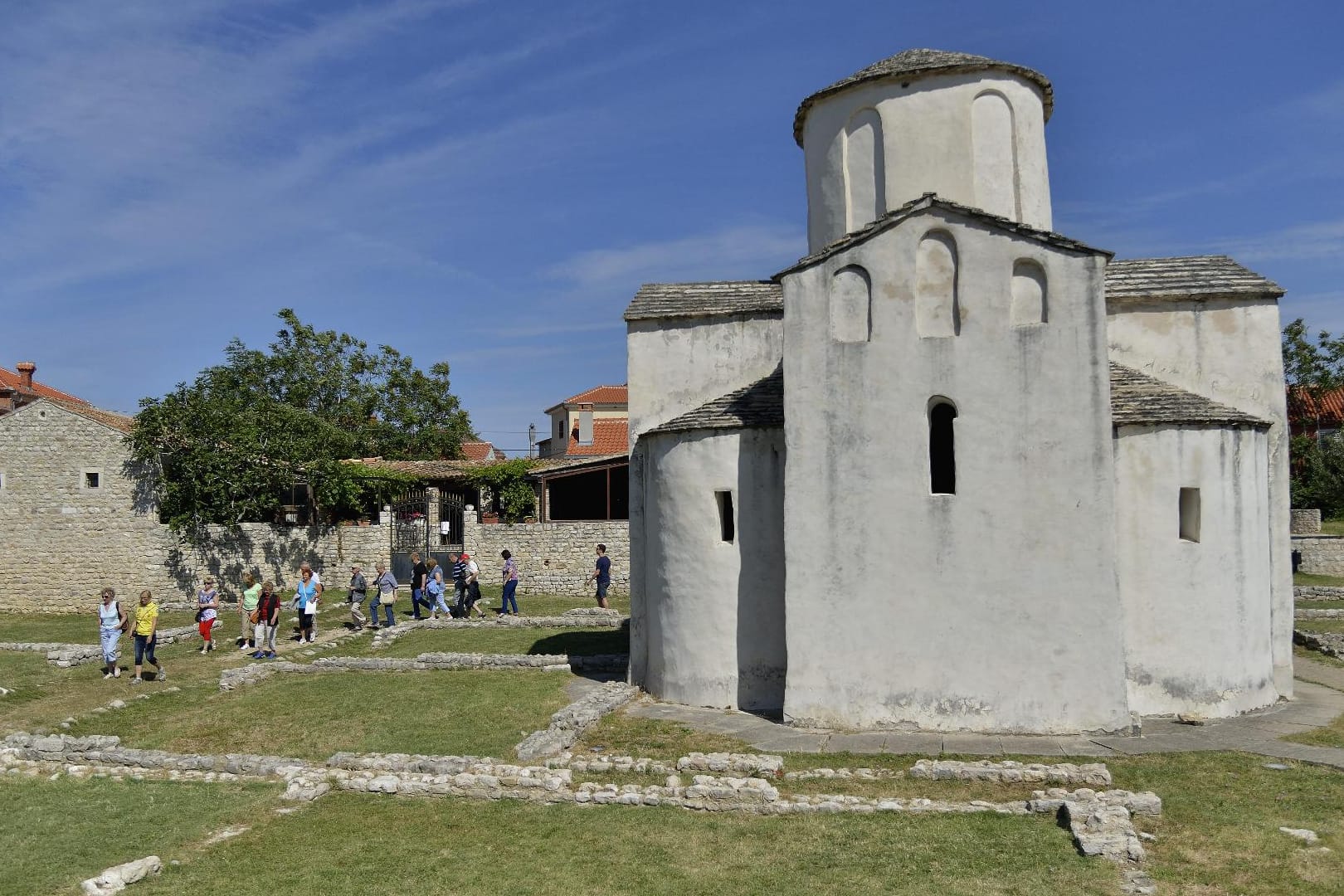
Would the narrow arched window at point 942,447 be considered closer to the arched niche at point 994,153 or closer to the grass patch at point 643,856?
the arched niche at point 994,153

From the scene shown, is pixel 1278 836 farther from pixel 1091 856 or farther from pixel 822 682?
pixel 822 682

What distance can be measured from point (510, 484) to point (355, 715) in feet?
67.9

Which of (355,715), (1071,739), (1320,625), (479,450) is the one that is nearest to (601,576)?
(355,715)

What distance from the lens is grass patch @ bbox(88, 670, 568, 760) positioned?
494 inches

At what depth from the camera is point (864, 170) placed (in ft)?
51.4

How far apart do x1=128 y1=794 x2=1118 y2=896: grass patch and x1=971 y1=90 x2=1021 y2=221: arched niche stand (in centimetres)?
941

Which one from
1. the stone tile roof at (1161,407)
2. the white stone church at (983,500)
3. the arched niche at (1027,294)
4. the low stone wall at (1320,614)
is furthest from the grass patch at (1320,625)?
the arched niche at (1027,294)

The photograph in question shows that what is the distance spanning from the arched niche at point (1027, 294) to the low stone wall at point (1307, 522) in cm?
3043

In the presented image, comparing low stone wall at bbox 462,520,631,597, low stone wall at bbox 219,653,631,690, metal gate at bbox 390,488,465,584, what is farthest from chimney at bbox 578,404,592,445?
low stone wall at bbox 219,653,631,690

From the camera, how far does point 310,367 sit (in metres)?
49.9

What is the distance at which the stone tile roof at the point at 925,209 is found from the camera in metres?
12.4

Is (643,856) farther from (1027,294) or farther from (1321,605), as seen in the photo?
(1321,605)

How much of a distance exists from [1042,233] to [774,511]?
191 inches

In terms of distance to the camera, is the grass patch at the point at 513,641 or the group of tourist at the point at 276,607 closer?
the group of tourist at the point at 276,607
